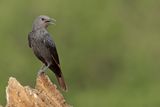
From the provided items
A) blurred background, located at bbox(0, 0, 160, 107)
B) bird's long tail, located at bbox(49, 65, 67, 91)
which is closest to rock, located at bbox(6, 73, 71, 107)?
bird's long tail, located at bbox(49, 65, 67, 91)

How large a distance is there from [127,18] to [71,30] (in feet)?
16.7

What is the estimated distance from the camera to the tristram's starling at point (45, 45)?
2052 centimetres

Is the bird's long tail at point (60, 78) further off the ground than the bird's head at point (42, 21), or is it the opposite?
the bird's head at point (42, 21)

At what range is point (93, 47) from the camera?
5556 centimetres

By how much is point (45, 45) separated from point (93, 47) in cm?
3477

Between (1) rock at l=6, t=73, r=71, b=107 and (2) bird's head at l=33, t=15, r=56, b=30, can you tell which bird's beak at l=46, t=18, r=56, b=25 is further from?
(1) rock at l=6, t=73, r=71, b=107

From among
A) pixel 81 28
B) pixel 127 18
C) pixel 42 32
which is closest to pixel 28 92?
pixel 42 32

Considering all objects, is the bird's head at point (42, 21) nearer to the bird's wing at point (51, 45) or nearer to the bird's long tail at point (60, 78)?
the bird's wing at point (51, 45)

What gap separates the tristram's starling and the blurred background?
23.8 meters

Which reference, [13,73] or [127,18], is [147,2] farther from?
[13,73]

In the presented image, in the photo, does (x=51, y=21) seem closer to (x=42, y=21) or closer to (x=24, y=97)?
(x=42, y=21)

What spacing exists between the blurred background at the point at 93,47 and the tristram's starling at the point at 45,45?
23769 mm

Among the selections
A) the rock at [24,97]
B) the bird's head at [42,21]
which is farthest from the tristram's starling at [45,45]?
the rock at [24,97]

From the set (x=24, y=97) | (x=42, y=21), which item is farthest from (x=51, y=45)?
(x=24, y=97)
